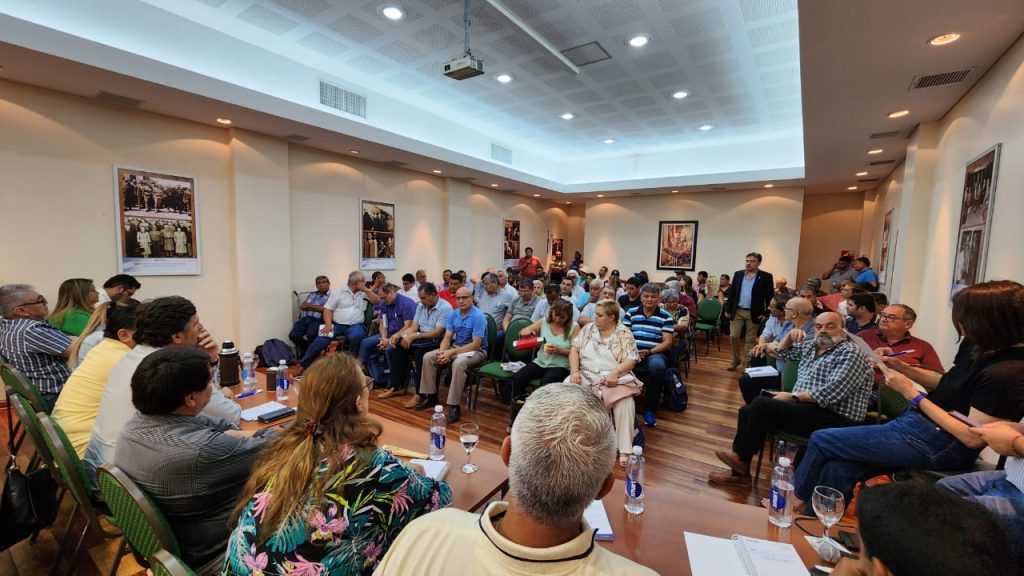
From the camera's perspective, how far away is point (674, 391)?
4.62 m

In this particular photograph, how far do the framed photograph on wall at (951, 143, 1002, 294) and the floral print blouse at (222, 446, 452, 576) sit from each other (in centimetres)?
452

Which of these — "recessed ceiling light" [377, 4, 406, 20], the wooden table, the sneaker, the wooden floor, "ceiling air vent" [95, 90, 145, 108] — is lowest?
the wooden floor

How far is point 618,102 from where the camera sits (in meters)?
6.94

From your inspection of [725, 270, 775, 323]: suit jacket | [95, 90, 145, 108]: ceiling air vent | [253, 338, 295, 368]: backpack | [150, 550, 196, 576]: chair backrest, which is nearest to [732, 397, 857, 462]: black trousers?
[150, 550, 196, 576]: chair backrest

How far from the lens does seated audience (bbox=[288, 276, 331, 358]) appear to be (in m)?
6.34

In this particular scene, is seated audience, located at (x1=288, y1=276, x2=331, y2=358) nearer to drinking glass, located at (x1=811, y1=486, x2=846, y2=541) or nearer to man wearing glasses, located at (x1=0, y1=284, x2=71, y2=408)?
man wearing glasses, located at (x1=0, y1=284, x2=71, y2=408)

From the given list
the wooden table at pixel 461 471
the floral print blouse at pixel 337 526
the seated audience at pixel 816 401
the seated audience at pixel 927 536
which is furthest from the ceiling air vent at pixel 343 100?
the seated audience at pixel 927 536

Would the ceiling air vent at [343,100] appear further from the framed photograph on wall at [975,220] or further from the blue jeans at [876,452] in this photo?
the framed photograph on wall at [975,220]

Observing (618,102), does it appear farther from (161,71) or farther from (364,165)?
(161,71)

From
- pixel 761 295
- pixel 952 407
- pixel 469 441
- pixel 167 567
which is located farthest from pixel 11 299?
pixel 761 295

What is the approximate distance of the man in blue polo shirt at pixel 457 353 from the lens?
4449 mm

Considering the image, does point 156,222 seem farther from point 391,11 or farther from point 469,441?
point 469,441

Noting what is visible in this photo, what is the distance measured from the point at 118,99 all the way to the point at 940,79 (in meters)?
8.21

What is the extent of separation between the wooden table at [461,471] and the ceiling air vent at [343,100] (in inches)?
202
